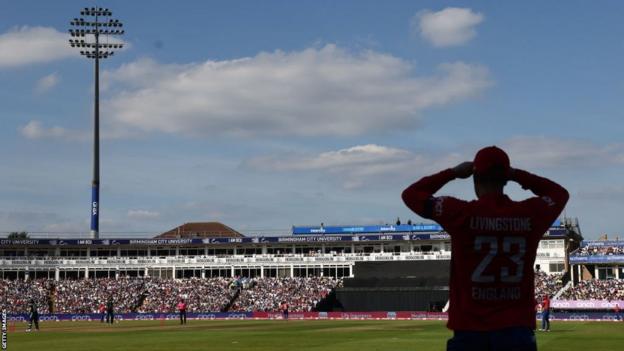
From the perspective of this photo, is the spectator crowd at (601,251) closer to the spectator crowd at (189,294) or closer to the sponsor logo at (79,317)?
the spectator crowd at (189,294)

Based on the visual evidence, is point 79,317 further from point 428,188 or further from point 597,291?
point 428,188

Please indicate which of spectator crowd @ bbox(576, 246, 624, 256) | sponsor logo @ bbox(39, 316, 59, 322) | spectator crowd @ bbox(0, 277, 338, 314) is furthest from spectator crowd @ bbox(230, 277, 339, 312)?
spectator crowd @ bbox(576, 246, 624, 256)

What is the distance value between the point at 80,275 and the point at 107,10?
3190 centimetres

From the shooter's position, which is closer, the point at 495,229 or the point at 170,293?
the point at 495,229

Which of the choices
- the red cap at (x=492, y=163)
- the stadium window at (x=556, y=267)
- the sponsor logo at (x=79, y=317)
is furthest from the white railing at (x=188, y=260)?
the red cap at (x=492, y=163)

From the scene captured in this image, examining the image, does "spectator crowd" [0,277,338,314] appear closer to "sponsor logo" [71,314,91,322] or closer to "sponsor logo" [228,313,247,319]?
"sponsor logo" [228,313,247,319]

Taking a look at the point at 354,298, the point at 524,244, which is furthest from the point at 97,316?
the point at 524,244

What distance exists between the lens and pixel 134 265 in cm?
10344

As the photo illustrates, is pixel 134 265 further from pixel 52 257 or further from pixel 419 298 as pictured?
pixel 419 298

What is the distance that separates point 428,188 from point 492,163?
507 mm

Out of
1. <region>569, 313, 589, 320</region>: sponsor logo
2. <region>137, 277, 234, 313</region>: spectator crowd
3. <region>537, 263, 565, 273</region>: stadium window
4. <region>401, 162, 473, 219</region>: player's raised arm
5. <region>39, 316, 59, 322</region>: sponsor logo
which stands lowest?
<region>39, 316, 59, 322</region>: sponsor logo

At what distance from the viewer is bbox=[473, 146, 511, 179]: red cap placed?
5977 millimetres

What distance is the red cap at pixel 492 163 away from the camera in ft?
19.6

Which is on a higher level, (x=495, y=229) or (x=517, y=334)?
(x=495, y=229)
